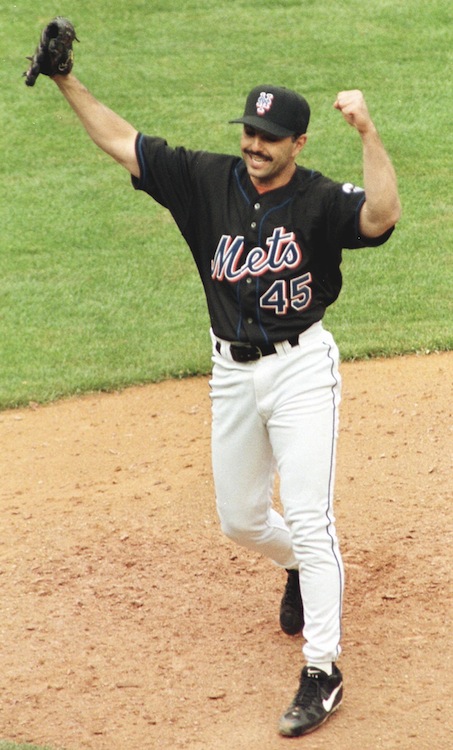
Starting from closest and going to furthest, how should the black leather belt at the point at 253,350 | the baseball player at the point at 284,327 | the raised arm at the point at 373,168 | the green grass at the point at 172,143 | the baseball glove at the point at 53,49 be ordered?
the raised arm at the point at 373,168 < the baseball player at the point at 284,327 < the black leather belt at the point at 253,350 < the baseball glove at the point at 53,49 < the green grass at the point at 172,143

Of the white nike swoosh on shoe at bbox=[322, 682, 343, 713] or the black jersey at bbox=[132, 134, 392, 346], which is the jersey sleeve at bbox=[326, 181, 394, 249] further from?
the white nike swoosh on shoe at bbox=[322, 682, 343, 713]

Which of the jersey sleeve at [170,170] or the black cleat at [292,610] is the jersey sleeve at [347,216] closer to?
the jersey sleeve at [170,170]

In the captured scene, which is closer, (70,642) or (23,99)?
(70,642)

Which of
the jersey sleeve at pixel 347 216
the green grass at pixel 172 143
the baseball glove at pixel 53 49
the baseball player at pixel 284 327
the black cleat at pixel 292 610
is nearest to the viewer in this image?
Answer: the jersey sleeve at pixel 347 216

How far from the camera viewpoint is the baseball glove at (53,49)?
4.55 meters

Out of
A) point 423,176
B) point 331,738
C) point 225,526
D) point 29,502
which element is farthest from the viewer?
point 423,176

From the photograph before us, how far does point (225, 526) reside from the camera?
4742 millimetres

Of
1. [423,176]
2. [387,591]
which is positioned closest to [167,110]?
Result: [423,176]

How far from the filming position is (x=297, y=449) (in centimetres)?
433

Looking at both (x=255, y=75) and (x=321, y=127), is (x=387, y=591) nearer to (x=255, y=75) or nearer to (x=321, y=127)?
(x=321, y=127)

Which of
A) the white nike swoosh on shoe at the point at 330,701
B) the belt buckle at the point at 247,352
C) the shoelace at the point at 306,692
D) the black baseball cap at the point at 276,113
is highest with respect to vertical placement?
the black baseball cap at the point at 276,113

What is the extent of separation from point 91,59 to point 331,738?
981cm

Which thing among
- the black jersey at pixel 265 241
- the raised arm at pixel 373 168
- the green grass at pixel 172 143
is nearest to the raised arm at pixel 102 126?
the black jersey at pixel 265 241

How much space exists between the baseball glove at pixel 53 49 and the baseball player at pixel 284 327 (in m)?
0.02
